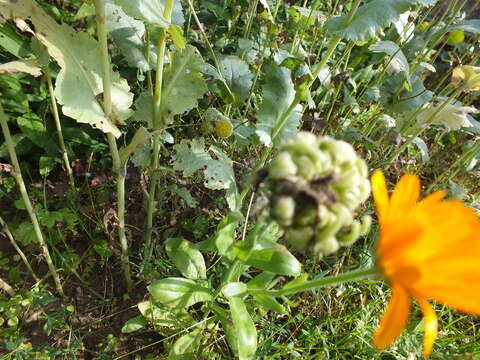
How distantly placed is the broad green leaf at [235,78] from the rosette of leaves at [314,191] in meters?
1.16

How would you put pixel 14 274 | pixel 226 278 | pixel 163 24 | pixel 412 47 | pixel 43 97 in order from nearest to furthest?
pixel 163 24 < pixel 226 278 < pixel 14 274 < pixel 43 97 < pixel 412 47

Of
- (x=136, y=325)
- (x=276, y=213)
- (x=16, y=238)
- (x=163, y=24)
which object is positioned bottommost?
(x=136, y=325)

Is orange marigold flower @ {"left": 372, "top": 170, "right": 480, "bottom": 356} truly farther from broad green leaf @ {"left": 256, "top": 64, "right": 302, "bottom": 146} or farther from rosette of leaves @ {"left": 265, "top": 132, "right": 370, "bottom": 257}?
broad green leaf @ {"left": 256, "top": 64, "right": 302, "bottom": 146}

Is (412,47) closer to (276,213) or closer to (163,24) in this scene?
(163,24)

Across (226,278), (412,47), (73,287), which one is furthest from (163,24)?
(412,47)

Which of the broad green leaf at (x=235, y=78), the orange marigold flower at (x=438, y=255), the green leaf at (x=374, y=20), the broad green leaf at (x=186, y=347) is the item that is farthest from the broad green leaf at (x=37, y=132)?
the orange marigold flower at (x=438, y=255)

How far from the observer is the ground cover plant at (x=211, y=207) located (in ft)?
3.14

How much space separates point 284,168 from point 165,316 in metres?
1.30

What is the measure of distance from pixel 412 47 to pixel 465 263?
6.33ft

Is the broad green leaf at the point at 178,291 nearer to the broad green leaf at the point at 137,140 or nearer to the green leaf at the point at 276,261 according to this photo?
the green leaf at the point at 276,261

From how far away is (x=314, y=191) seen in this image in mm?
916

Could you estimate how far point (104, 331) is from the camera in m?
1.98

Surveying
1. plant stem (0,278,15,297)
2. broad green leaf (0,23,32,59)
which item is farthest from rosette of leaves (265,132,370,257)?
plant stem (0,278,15,297)

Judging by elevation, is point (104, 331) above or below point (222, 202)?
below
